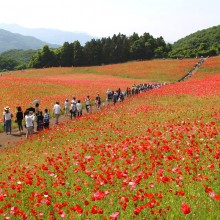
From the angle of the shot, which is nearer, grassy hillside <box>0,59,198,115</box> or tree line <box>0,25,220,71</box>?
grassy hillside <box>0,59,198,115</box>

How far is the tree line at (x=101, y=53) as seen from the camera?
121m

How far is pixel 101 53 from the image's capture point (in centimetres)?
12400

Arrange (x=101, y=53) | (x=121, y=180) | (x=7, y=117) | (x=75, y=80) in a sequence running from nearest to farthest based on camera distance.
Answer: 1. (x=121, y=180)
2. (x=7, y=117)
3. (x=75, y=80)
4. (x=101, y=53)

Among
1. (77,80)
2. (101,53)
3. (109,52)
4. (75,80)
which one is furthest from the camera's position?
(101,53)

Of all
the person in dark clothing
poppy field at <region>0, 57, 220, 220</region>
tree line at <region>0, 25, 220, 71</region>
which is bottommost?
the person in dark clothing

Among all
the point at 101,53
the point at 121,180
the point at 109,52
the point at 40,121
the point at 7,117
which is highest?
Answer: the point at 109,52

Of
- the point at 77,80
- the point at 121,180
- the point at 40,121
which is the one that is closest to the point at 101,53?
the point at 77,80

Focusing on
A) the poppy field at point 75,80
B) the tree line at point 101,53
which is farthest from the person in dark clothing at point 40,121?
the tree line at point 101,53

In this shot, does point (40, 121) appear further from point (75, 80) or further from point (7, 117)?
point (75, 80)

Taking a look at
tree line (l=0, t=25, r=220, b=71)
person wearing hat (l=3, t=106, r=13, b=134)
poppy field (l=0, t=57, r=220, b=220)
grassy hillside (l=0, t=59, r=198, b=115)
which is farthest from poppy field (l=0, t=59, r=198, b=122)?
poppy field (l=0, t=57, r=220, b=220)

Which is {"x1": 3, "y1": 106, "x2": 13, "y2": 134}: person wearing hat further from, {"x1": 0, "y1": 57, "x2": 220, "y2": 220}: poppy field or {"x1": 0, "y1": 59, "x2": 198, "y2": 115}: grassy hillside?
{"x1": 0, "y1": 59, "x2": 198, "y2": 115}: grassy hillside

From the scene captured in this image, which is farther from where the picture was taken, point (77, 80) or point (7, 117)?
point (77, 80)

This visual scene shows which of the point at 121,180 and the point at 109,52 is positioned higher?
the point at 109,52

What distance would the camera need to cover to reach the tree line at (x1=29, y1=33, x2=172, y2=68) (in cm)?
12138
